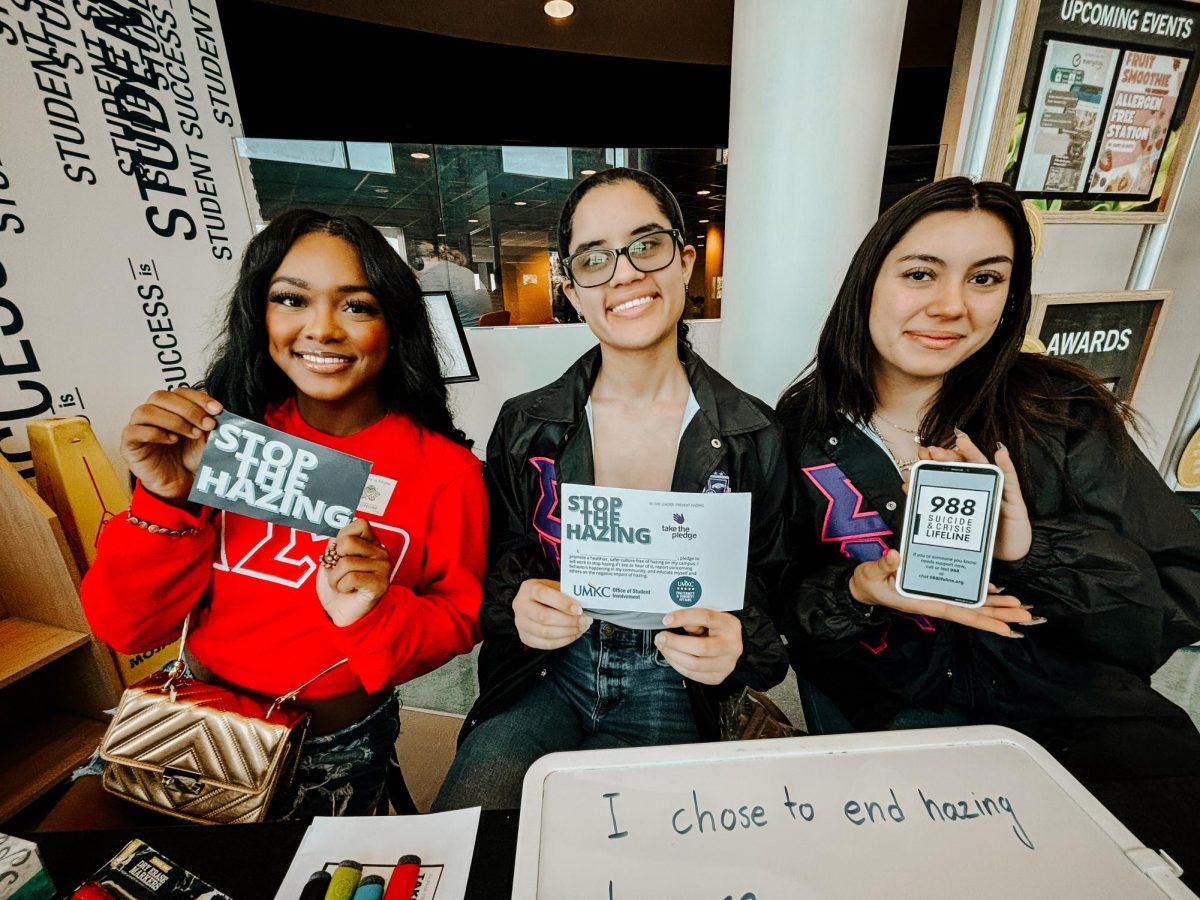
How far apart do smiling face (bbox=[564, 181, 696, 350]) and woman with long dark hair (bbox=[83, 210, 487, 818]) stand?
0.48 m

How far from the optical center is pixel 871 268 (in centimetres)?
129

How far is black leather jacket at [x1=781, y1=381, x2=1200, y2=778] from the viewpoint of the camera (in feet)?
3.56

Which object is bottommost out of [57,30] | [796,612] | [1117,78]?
[796,612]

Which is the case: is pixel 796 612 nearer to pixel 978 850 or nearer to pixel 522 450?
pixel 978 850

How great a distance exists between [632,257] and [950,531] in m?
0.88

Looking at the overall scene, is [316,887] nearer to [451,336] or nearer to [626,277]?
[626,277]

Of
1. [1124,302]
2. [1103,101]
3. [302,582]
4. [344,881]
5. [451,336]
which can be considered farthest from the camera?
[451,336]

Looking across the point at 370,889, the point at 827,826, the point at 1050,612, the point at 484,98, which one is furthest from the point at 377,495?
the point at 484,98

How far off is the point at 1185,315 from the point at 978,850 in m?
3.06

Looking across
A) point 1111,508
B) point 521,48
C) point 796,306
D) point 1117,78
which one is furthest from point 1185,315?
point 521,48

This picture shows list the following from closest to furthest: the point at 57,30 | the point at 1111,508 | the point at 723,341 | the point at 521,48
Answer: the point at 1111,508
the point at 57,30
the point at 723,341
the point at 521,48

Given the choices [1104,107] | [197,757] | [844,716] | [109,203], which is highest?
[1104,107]

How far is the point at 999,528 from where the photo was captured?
105 cm

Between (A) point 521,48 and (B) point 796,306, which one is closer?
(B) point 796,306
